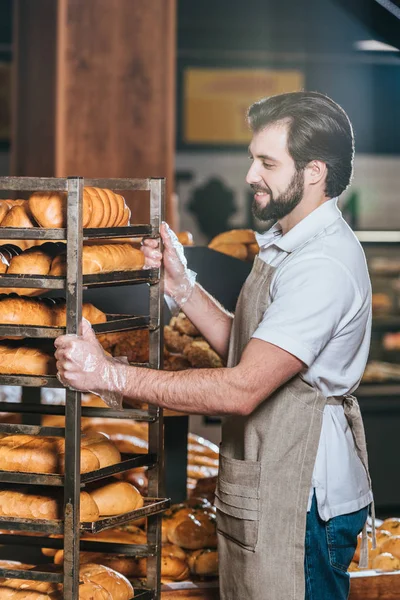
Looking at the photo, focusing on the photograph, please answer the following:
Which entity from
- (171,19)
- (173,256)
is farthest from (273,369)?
(171,19)

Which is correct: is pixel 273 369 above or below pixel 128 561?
above

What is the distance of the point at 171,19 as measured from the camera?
4.08 m

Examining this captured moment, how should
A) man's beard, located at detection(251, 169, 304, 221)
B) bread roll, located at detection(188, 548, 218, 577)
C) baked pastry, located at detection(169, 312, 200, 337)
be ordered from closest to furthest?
man's beard, located at detection(251, 169, 304, 221)
bread roll, located at detection(188, 548, 218, 577)
baked pastry, located at detection(169, 312, 200, 337)

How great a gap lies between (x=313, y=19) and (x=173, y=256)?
20.6 feet

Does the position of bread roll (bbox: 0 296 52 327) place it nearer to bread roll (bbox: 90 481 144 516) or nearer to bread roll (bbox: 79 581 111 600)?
bread roll (bbox: 90 481 144 516)

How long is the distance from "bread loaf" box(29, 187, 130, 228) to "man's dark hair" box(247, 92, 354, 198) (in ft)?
1.42

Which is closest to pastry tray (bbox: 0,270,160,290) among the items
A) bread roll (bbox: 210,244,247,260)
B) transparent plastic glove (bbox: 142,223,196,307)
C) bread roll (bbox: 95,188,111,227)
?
bread roll (bbox: 95,188,111,227)

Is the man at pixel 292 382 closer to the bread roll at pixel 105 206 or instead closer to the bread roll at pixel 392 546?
the bread roll at pixel 105 206

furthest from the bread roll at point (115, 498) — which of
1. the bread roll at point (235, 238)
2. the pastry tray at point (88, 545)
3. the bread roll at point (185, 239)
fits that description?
the bread roll at point (235, 238)

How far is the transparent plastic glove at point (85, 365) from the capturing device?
1.76 meters

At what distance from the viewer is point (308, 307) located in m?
1.89

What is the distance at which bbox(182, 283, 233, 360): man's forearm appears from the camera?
7.80ft

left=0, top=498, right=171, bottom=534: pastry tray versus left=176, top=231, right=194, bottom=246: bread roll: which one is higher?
left=176, top=231, right=194, bottom=246: bread roll

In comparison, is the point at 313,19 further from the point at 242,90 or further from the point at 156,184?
the point at 156,184
